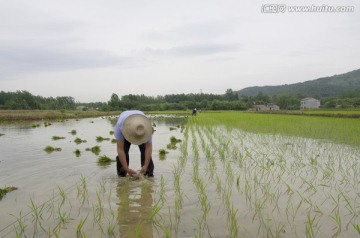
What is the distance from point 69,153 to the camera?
739 centimetres

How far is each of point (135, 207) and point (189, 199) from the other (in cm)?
68

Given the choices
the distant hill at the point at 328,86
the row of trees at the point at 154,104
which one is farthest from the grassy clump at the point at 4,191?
the distant hill at the point at 328,86

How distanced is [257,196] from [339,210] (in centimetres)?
91

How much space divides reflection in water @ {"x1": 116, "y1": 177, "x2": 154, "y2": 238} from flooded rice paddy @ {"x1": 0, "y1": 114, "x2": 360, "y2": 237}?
0.4 inches

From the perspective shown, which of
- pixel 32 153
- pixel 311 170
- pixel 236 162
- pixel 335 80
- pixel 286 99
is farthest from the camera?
pixel 335 80

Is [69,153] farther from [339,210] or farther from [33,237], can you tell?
[339,210]

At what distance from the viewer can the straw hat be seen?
3.86 metres

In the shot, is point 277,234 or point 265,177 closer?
point 277,234

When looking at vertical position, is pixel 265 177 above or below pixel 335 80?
below

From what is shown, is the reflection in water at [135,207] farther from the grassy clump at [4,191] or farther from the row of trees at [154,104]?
the row of trees at [154,104]

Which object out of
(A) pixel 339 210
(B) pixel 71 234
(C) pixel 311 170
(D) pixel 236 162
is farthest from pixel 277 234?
(D) pixel 236 162

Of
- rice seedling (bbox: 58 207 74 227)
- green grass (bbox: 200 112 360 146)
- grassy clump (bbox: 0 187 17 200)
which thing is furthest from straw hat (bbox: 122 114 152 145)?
green grass (bbox: 200 112 360 146)

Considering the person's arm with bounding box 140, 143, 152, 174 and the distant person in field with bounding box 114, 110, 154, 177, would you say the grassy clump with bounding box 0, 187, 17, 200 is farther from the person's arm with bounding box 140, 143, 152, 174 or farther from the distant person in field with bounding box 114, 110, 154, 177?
the person's arm with bounding box 140, 143, 152, 174

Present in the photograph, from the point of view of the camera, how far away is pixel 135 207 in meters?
3.27
